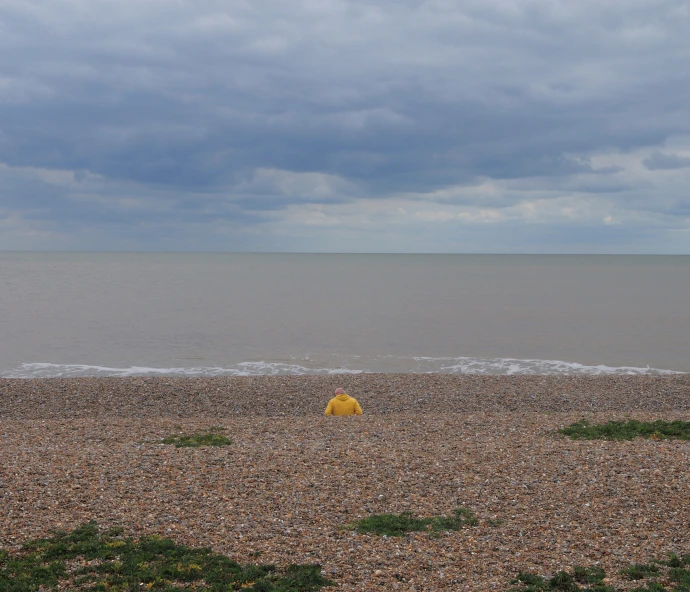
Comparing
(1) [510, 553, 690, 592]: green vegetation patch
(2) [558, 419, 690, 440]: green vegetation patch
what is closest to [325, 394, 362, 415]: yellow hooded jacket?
(2) [558, 419, 690, 440]: green vegetation patch

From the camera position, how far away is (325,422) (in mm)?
16656

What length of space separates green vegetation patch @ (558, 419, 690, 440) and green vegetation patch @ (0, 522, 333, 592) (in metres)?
9.13

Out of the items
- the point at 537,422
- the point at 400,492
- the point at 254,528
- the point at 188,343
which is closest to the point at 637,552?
the point at 400,492

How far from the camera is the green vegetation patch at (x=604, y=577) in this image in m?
7.73

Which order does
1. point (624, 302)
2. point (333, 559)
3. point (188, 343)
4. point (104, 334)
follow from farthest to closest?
point (624, 302) → point (104, 334) → point (188, 343) → point (333, 559)

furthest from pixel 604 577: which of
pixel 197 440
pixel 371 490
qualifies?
pixel 197 440

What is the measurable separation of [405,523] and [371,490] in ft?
4.78

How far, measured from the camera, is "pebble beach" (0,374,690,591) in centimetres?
870

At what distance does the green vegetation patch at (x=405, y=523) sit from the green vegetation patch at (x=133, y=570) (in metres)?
1.44

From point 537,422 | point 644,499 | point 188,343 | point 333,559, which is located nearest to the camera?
point 333,559

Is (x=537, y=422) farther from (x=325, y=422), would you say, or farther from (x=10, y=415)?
(x=10, y=415)

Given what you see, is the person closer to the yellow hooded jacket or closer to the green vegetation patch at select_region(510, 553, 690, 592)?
the yellow hooded jacket

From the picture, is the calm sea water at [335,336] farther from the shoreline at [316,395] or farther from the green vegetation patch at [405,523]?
the green vegetation patch at [405,523]

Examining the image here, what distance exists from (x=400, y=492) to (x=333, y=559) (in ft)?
9.23
